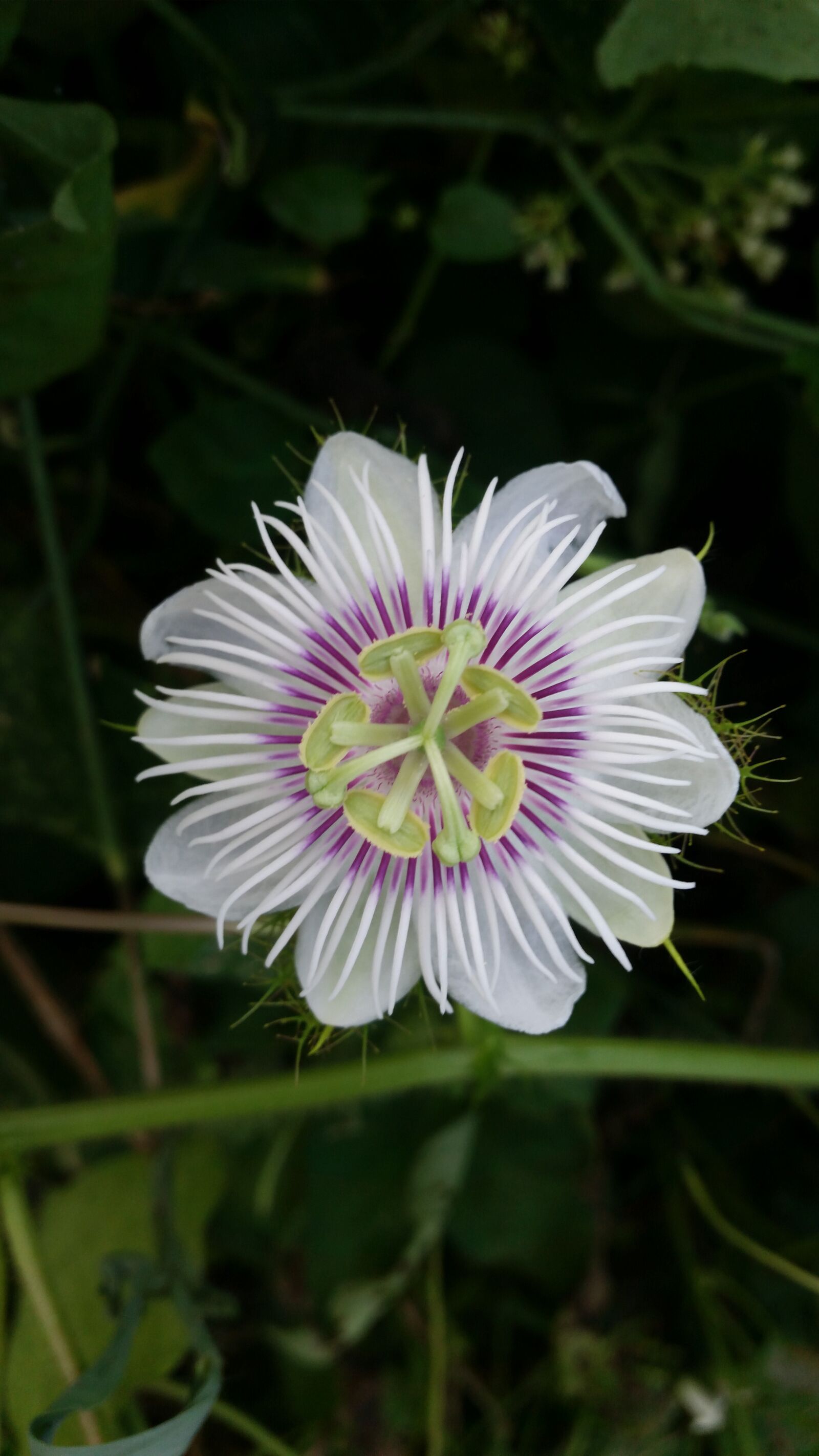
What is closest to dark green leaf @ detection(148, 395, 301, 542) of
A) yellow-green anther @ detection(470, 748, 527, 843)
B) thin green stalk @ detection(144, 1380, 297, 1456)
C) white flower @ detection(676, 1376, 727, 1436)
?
yellow-green anther @ detection(470, 748, 527, 843)

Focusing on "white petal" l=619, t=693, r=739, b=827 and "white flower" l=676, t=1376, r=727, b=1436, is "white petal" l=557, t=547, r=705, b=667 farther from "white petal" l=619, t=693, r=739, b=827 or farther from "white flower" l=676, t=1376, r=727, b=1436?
"white flower" l=676, t=1376, r=727, b=1436

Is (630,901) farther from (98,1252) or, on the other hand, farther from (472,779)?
(98,1252)

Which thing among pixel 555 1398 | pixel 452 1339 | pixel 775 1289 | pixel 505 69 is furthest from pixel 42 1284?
pixel 505 69

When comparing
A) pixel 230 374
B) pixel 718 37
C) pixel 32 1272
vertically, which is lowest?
pixel 32 1272

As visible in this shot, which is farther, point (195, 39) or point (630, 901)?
point (195, 39)

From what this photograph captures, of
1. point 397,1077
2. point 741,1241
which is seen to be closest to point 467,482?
point 397,1077

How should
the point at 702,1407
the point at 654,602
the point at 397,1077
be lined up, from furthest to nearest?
the point at 702,1407, the point at 397,1077, the point at 654,602
